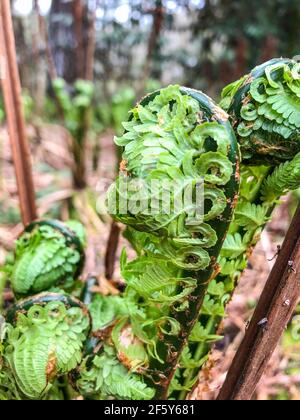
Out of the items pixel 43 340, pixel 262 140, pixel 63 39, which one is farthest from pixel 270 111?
pixel 63 39

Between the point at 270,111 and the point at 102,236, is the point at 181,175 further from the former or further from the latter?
the point at 102,236

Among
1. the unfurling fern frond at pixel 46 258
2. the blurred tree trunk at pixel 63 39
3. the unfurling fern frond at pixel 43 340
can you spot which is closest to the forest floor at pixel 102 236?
the unfurling fern frond at pixel 46 258

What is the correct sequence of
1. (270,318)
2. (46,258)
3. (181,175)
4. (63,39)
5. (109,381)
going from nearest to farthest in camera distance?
(181,175)
(270,318)
(109,381)
(46,258)
(63,39)

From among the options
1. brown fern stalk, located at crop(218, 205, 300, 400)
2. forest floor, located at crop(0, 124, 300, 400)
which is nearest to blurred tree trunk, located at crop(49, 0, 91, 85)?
forest floor, located at crop(0, 124, 300, 400)

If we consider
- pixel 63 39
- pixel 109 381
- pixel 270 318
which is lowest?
pixel 63 39

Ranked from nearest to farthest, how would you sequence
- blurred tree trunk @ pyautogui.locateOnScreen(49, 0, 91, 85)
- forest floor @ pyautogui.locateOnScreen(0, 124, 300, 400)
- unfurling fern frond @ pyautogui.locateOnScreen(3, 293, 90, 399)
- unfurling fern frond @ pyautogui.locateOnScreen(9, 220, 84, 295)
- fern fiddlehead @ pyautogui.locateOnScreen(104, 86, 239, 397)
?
1. fern fiddlehead @ pyautogui.locateOnScreen(104, 86, 239, 397)
2. unfurling fern frond @ pyautogui.locateOnScreen(3, 293, 90, 399)
3. unfurling fern frond @ pyautogui.locateOnScreen(9, 220, 84, 295)
4. forest floor @ pyautogui.locateOnScreen(0, 124, 300, 400)
5. blurred tree trunk @ pyautogui.locateOnScreen(49, 0, 91, 85)

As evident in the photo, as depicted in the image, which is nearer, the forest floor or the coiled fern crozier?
the coiled fern crozier

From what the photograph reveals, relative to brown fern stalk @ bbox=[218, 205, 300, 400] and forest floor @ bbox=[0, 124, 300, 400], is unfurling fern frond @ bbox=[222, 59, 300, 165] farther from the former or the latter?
forest floor @ bbox=[0, 124, 300, 400]

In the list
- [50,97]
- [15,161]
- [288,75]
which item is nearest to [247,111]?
[288,75]

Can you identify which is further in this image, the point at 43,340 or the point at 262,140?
the point at 43,340

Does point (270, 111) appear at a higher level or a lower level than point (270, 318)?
higher
